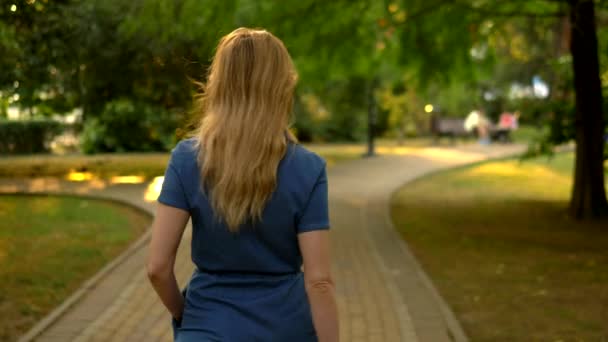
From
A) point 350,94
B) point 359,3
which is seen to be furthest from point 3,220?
point 350,94

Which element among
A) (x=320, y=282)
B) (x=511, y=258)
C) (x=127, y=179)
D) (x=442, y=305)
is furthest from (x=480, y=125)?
(x=320, y=282)

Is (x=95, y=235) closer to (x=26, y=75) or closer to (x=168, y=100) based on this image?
(x=26, y=75)

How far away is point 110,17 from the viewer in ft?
61.7

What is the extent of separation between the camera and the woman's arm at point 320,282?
2406 mm

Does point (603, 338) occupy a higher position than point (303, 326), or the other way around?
point (303, 326)

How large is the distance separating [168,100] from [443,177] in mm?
7135

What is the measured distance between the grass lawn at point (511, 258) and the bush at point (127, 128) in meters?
7.14

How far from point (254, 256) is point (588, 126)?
11475 millimetres

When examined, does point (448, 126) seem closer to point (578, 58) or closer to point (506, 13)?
point (578, 58)

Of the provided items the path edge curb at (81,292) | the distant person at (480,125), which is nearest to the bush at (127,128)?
the path edge curb at (81,292)

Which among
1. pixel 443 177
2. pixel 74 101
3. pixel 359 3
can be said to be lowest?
pixel 443 177

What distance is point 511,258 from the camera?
33.2 feet

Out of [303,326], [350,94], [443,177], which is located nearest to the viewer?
[303,326]

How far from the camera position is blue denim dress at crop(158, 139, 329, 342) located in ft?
7.78
